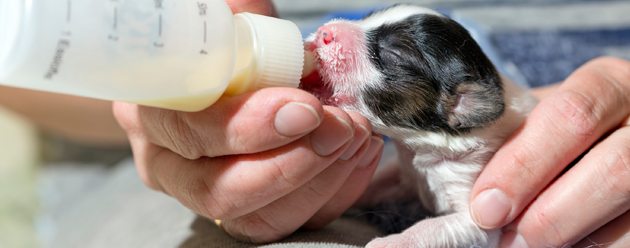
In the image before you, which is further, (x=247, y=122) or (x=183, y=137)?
(x=183, y=137)

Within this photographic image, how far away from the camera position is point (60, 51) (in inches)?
22.0

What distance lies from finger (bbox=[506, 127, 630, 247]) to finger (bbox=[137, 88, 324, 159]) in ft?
2.03

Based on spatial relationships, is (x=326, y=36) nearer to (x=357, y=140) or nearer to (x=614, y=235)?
(x=357, y=140)

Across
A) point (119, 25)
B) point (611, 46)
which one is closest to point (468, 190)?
point (119, 25)

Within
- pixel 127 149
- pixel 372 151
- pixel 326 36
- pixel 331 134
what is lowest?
pixel 127 149

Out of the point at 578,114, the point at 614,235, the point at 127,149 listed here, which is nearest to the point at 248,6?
the point at 578,114

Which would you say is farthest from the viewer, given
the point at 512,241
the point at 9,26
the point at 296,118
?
the point at 512,241

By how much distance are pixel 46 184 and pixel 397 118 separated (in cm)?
199

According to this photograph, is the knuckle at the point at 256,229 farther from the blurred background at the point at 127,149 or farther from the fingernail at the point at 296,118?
the blurred background at the point at 127,149

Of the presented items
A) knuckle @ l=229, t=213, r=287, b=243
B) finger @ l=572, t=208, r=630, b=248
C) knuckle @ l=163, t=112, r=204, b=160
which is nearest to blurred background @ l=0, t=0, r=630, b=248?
knuckle @ l=229, t=213, r=287, b=243

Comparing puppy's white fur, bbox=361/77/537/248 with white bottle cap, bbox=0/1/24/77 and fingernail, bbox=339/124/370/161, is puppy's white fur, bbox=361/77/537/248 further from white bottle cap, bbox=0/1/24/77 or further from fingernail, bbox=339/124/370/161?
white bottle cap, bbox=0/1/24/77

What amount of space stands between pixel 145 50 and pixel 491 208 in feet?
2.66

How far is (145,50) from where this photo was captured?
2.06ft

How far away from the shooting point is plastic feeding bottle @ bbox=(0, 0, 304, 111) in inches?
21.3
